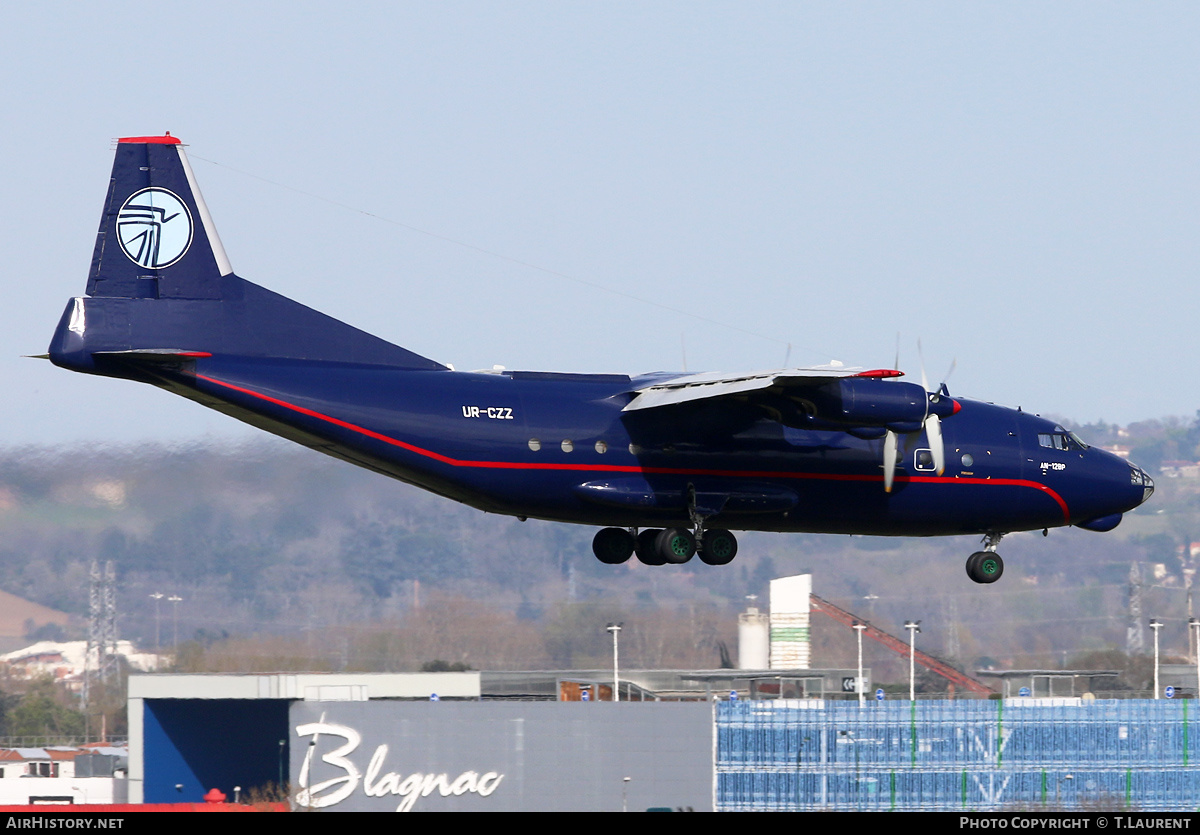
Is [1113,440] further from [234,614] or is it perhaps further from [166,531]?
[166,531]

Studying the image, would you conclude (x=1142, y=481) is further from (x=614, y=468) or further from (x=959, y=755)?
(x=959, y=755)

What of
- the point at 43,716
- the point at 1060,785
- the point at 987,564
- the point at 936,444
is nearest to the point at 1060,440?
the point at 987,564

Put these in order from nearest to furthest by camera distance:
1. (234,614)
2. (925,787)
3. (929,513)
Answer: (929,513) → (925,787) → (234,614)

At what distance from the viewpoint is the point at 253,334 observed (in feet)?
84.9

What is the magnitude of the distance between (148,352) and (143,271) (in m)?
1.96

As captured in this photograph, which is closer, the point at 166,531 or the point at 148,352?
the point at 148,352

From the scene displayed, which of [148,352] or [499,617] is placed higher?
[148,352]

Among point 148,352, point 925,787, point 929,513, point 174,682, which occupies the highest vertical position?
point 148,352

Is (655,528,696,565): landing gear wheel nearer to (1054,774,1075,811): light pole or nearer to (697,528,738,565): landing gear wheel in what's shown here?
(697,528,738,565): landing gear wheel

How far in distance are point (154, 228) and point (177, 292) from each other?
1153mm

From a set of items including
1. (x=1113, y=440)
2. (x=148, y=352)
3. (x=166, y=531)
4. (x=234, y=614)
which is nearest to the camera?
(x=148, y=352)

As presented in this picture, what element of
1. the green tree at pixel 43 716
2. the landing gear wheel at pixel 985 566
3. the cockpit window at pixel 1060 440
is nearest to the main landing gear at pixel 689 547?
the landing gear wheel at pixel 985 566

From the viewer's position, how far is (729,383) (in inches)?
1011
